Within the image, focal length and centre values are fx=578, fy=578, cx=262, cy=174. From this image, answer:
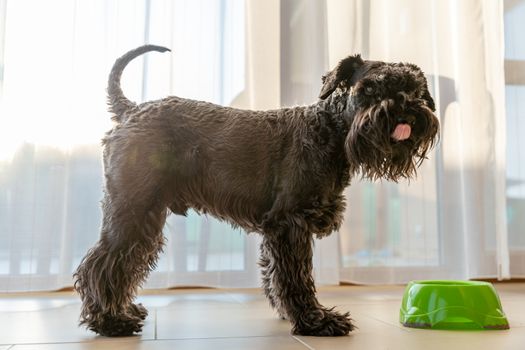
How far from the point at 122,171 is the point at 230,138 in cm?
37

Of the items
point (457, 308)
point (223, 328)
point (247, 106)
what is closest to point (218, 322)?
point (223, 328)

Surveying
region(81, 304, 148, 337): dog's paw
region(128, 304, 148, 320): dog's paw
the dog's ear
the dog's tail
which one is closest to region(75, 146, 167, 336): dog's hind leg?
region(81, 304, 148, 337): dog's paw

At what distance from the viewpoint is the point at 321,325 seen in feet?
5.87

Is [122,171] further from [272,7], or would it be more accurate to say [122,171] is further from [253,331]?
[272,7]

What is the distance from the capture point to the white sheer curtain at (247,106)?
2871 millimetres

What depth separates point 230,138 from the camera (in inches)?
76.9

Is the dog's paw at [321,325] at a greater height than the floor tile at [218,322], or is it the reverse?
the dog's paw at [321,325]

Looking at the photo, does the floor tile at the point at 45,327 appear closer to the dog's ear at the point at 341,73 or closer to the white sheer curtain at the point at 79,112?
the white sheer curtain at the point at 79,112

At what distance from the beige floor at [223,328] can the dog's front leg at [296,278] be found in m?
0.07

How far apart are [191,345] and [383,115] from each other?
34.0 inches

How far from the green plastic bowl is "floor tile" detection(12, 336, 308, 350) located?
476 millimetres

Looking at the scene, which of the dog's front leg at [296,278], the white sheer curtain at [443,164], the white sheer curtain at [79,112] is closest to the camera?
the dog's front leg at [296,278]

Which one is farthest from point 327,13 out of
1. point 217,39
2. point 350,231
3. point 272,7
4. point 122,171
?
point 122,171

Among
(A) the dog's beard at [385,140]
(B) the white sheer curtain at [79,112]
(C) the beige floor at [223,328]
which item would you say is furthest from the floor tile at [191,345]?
(B) the white sheer curtain at [79,112]
